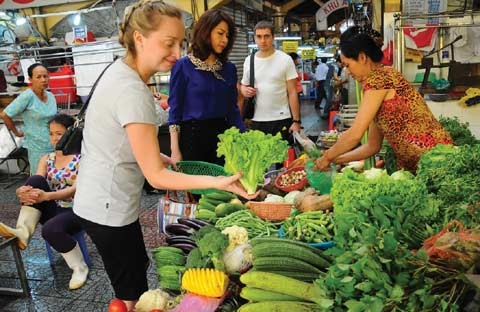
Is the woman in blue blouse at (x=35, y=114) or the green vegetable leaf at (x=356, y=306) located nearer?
the green vegetable leaf at (x=356, y=306)

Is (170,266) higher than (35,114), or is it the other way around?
(35,114)

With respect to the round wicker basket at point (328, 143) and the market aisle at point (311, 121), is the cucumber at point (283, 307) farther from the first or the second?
the market aisle at point (311, 121)

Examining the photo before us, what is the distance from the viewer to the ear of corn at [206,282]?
6.17 feet

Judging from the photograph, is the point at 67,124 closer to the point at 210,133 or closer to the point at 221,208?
the point at 210,133

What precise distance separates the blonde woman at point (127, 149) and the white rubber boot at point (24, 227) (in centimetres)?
195

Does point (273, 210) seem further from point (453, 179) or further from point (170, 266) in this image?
point (453, 179)

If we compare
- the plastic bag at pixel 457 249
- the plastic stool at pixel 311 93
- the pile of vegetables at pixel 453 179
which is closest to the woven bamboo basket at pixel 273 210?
the pile of vegetables at pixel 453 179

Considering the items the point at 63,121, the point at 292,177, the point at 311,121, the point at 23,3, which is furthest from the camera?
the point at 311,121

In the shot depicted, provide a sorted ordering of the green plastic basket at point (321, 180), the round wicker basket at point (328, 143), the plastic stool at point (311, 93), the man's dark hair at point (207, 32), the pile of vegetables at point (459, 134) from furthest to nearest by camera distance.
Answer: the plastic stool at point (311, 93), the round wicker basket at point (328, 143), the pile of vegetables at point (459, 134), the man's dark hair at point (207, 32), the green plastic basket at point (321, 180)

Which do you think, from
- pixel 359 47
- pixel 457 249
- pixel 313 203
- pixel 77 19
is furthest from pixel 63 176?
pixel 77 19

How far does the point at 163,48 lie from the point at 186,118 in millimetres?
1831

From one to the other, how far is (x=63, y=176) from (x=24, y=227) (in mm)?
550

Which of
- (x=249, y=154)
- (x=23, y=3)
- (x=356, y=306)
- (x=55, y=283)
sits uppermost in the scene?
(x=23, y=3)

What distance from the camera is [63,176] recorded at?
3998 mm
